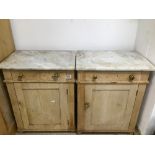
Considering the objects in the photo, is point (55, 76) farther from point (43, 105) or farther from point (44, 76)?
point (43, 105)

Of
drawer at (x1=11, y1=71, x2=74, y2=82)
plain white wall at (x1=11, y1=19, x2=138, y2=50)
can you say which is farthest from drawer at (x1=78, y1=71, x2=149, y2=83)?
plain white wall at (x1=11, y1=19, x2=138, y2=50)

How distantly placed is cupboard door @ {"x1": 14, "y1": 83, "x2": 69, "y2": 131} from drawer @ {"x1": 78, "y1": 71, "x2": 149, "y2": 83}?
22cm

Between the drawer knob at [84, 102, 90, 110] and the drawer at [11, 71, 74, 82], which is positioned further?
the drawer knob at [84, 102, 90, 110]

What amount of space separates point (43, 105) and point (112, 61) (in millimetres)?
789

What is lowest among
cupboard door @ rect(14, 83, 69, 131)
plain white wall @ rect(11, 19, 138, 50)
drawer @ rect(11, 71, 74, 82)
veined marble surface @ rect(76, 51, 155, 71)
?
cupboard door @ rect(14, 83, 69, 131)

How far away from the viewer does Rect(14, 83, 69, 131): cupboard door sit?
1.30 m

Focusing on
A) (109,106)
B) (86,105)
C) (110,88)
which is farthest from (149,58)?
(86,105)

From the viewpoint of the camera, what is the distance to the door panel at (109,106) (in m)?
1.29

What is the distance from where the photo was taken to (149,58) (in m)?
1.30

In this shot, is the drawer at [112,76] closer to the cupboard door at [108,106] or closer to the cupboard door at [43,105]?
the cupboard door at [108,106]

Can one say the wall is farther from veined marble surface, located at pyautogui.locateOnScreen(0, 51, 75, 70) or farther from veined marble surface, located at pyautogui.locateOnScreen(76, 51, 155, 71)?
veined marble surface, located at pyautogui.locateOnScreen(0, 51, 75, 70)

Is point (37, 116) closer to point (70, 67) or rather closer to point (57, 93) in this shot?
point (57, 93)

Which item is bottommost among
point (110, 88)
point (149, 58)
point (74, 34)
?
point (110, 88)

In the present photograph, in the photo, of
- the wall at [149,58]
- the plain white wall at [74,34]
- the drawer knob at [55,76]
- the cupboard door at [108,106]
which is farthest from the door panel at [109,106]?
the plain white wall at [74,34]
